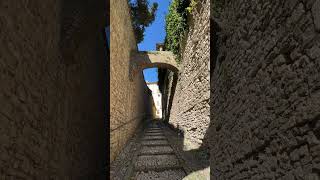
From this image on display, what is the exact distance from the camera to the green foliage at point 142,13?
52.1 ft

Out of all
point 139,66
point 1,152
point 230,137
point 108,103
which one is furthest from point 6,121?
point 139,66

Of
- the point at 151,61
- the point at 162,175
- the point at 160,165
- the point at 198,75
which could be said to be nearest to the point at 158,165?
the point at 160,165

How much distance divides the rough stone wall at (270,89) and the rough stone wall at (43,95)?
2335 millimetres

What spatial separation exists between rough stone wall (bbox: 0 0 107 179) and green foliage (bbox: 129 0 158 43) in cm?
1035

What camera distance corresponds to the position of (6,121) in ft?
8.38

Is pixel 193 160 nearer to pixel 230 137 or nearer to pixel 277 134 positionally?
pixel 230 137

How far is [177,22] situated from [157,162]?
6112mm

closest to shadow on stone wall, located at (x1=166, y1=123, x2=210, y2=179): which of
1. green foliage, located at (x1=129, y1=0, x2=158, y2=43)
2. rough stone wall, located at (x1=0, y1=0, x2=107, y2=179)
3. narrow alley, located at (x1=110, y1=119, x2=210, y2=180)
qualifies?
narrow alley, located at (x1=110, y1=119, x2=210, y2=180)

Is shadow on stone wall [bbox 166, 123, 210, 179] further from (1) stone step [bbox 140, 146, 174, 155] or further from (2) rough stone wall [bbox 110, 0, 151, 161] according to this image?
(2) rough stone wall [bbox 110, 0, 151, 161]

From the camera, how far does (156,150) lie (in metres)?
9.62

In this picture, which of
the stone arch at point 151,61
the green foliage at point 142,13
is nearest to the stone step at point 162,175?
the stone arch at point 151,61

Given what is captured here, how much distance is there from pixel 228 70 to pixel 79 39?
2294 mm

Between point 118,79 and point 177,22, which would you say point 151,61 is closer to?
point 177,22

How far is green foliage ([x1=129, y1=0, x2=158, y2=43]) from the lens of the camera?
1587cm
